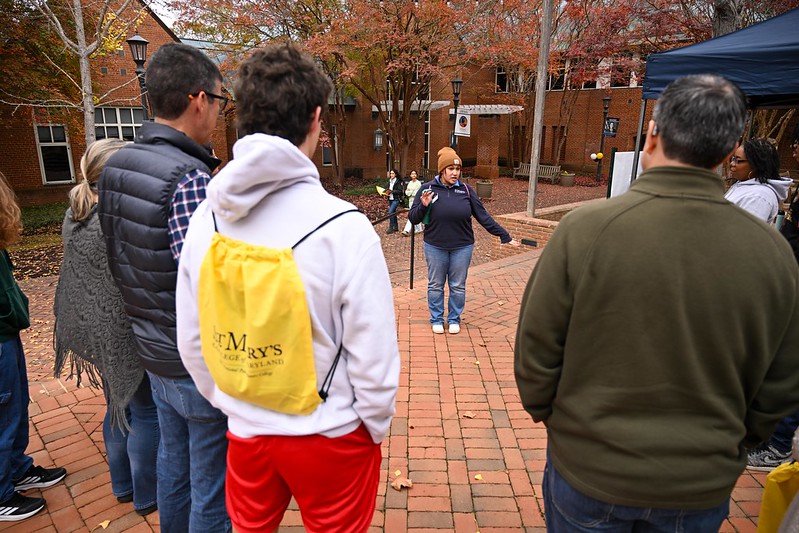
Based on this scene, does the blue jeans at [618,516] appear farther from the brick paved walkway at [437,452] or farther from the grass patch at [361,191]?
the grass patch at [361,191]

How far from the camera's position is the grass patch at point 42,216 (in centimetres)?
1606

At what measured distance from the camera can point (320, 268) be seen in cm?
136

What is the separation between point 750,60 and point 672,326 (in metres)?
4.67

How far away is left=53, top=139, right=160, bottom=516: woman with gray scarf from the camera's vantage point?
7.23 feet

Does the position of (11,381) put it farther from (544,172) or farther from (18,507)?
(544,172)

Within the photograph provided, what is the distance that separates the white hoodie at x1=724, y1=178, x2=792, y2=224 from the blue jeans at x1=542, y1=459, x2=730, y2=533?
2.81 meters

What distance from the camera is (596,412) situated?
1420mm

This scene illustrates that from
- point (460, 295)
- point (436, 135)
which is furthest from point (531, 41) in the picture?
point (460, 295)

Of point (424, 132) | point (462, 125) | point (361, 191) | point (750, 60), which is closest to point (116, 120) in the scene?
point (361, 191)

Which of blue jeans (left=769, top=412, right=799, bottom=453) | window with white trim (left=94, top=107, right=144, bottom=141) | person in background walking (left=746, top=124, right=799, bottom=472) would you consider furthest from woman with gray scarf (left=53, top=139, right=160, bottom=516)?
window with white trim (left=94, top=107, right=144, bottom=141)

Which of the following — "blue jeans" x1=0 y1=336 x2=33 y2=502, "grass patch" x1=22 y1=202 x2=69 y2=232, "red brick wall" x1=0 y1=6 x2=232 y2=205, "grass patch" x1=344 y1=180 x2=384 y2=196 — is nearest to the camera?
"blue jeans" x1=0 y1=336 x2=33 y2=502

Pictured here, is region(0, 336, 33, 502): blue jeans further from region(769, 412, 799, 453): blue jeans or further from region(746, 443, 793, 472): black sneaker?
region(769, 412, 799, 453): blue jeans

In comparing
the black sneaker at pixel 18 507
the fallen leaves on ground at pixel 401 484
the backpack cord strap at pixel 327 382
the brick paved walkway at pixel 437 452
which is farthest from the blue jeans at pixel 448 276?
the backpack cord strap at pixel 327 382

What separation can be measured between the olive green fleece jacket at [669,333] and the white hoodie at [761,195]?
2.64 metres
